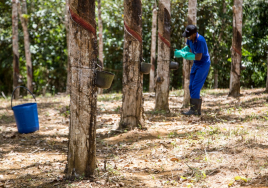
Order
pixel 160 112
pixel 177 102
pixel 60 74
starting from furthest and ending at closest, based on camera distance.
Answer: pixel 60 74
pixel 177 102
pixel 160 112

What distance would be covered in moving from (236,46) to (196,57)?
4.13 metres

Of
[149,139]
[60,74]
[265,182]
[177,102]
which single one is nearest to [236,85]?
[177,102]

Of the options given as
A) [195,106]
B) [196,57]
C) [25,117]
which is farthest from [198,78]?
[25,117]

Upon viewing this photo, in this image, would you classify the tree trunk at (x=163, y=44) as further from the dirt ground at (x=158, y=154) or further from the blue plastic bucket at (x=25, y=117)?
the blue plastic bucket at (x=25, y=117)

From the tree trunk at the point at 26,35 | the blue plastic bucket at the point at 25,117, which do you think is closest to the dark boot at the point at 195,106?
the blue plastic bucket at the point at 25,117

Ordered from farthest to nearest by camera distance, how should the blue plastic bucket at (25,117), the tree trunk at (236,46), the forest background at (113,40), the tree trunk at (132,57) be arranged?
the forest background at (113,40)
the tree trunk at (236,46)
the blue plastic bucket at (25,117)
the tree trunk at (132,57)

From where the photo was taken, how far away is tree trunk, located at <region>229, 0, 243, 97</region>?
909cm

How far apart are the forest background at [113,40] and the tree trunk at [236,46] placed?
4476 millimetres

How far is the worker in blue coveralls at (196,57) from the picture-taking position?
5764 millimetres

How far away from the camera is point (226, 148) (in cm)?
379

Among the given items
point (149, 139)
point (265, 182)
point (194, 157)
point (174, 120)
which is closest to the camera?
point (265, 182)

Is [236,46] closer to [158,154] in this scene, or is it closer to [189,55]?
[189,55]

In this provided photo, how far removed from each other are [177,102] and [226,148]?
510 centimetres

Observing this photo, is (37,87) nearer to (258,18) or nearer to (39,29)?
(39,29)
